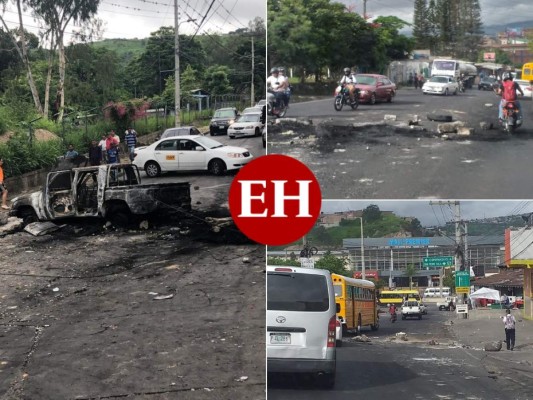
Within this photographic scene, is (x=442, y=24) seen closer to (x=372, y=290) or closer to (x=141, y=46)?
(x=372, y=290)

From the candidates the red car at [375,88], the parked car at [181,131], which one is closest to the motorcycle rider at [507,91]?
the red car at [375,88]

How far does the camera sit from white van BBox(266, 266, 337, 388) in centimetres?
446

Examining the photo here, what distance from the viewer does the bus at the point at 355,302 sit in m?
4.56

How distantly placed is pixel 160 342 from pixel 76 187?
131 centimetres

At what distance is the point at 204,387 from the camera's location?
188 inches

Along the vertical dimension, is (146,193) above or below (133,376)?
above

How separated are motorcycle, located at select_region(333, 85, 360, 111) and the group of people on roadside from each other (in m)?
1.66

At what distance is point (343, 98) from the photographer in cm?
452

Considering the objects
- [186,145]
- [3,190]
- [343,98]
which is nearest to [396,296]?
[343,98]

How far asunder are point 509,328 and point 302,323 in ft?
3.67

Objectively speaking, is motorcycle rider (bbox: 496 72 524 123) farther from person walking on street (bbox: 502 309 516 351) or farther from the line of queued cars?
the line of queued cars

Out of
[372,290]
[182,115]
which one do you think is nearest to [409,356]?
[372,290]

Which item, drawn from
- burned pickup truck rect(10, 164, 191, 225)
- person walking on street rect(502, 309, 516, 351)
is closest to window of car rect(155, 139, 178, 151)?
burned pickup truck rect(10, 164, 191, 225)

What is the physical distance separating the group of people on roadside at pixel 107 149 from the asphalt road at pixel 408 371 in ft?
6.48
